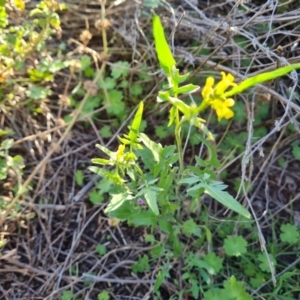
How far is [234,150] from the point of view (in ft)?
6.05

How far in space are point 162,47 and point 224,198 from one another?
412mm

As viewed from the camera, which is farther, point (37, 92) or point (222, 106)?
point (37, 92)

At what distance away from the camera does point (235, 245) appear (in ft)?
5.49

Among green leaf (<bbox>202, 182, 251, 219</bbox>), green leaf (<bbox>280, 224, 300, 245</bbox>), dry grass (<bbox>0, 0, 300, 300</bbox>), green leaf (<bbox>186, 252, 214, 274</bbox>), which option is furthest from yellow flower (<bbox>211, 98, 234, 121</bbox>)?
green leaf (<bbox>280, 224, 300, 245</bbox>)

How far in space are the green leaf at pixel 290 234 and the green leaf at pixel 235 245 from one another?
16 cm

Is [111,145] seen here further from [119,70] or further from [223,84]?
[223,84]

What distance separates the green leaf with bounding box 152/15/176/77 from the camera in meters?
0.98

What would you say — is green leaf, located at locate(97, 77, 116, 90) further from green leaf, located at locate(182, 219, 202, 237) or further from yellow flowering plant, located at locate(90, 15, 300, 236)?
green leaf, located at locate(182, 219, 202, 237)

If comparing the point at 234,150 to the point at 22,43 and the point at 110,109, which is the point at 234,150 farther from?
Answer: the point at 22,43

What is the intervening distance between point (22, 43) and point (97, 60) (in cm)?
37

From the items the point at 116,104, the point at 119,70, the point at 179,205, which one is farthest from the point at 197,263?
the point at 119,70

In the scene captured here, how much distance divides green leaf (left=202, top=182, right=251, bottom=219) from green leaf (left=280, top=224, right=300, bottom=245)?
563 millimetres

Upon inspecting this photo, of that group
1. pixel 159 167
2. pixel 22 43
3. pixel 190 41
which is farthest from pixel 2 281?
pixel 190 41

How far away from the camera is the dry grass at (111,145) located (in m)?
1.69
